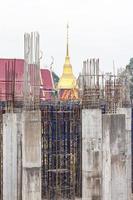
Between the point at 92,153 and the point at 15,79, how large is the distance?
337cm

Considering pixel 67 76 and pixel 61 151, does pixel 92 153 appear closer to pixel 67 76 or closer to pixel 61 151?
pixel 61 151

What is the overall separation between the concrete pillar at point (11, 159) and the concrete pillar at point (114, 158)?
5.81 ft

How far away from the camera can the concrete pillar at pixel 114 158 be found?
390 inches

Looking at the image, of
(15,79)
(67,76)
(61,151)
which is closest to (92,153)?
(61,151)

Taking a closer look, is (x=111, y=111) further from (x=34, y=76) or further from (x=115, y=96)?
(x=34, y=76)

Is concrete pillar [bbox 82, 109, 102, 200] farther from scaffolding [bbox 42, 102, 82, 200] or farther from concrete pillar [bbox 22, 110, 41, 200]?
scaffolding [bbox 42, 102, 82, 200]

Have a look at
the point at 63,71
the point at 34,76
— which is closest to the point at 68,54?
the point at 63,71

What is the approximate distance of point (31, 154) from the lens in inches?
373

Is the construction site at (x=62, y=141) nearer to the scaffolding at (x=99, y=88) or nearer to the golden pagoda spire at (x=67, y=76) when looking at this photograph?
the scaffolding at (x=99, y=88)

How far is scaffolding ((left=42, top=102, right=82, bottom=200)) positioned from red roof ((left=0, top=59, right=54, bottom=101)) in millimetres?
997

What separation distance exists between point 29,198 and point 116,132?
6.93 ft

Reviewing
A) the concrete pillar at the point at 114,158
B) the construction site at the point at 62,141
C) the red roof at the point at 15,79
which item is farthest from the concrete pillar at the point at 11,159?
the concrete pillar at the point at 114,158

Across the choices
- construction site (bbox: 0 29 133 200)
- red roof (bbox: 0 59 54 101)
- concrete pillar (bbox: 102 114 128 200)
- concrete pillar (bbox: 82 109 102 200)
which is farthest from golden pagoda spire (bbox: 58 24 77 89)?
concrete pillar (bbox: 102 114 128 200)

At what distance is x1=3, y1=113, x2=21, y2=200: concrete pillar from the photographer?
10.1 metres
